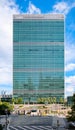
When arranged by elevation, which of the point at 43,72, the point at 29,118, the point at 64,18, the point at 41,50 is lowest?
the point at 29,118

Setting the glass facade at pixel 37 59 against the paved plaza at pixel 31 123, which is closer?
the paved plaza at pixel 31 123

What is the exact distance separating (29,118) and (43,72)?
75601 millimetres

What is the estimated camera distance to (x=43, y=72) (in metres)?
138

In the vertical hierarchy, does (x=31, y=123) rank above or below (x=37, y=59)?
below

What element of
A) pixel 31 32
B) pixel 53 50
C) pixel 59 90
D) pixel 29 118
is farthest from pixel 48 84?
pixel 29 118

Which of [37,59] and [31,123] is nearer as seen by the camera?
[31,123]

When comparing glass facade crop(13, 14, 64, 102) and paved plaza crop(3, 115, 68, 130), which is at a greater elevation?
glass facade crop(13, 14, 64, 102)

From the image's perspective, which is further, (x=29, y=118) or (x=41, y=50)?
(x=41, y=50)

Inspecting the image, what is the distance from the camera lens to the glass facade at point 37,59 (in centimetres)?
13850

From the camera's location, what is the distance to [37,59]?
5468 inches

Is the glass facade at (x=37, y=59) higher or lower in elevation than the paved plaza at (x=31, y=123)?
higher

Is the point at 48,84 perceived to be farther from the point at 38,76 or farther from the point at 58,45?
the point at 58,45

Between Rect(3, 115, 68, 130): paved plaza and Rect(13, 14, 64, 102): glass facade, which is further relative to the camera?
Rect(13, 14, 64, 102): glass facade

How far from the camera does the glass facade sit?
5453 inches
